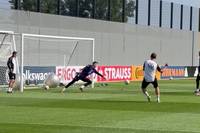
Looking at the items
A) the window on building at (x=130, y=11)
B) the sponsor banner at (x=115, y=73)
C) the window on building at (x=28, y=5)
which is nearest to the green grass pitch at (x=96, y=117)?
the sponsor banner at (x=115, y=73)

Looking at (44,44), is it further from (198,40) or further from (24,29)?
(198,40)

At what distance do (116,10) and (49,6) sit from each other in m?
11.3

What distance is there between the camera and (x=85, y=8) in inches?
2101

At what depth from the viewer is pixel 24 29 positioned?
148ft

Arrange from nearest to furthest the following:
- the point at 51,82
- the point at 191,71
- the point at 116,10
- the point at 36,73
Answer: the point at 51,82
the point at 36,73
the point at 116,10
the point at 191,71

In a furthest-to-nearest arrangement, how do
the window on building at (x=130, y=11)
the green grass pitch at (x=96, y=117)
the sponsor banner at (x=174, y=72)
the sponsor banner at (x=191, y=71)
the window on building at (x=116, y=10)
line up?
the sponsor banner at (x=191, y=71) < the window on building at (x=130, y=11) < the window on building at (x=116, y=10) < the sponsor banner at (x=174, y=72) < the green grass pitch at (x=96, y=117)

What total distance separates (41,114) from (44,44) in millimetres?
27529

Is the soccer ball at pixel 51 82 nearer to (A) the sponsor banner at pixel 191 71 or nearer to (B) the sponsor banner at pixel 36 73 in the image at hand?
(B) the sponsor banner at pixel 36 73

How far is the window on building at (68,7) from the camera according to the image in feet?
165

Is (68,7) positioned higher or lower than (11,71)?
higher

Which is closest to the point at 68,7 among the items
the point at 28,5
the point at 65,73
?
the point at 28,5

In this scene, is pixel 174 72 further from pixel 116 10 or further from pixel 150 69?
pixel 150 69

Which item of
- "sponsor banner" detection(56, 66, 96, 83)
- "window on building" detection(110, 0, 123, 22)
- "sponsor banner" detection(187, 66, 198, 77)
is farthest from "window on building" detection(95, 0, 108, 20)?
"sponsor banner" detection(56, 66, 96, 83)

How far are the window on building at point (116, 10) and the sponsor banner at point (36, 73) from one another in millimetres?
19725
